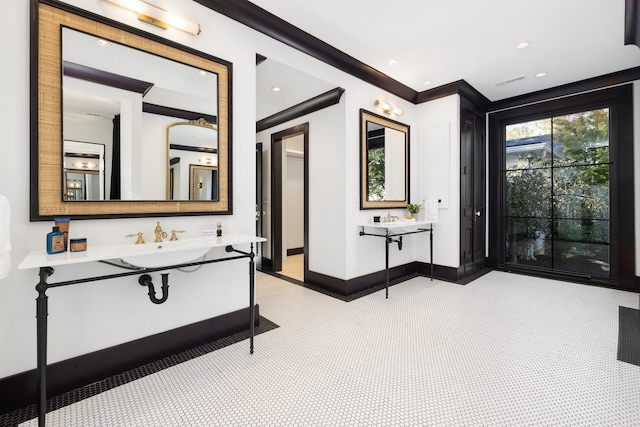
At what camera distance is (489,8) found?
96.2 inches

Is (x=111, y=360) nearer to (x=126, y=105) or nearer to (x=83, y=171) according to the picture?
(x=83, y=171)

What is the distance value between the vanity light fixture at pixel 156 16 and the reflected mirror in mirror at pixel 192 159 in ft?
2.16

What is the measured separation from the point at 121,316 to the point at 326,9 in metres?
2.84

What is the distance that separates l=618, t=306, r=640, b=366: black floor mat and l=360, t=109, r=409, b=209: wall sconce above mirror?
250cm

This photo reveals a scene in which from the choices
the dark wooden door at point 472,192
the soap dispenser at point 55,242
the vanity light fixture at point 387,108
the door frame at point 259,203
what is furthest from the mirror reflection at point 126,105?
the dark wooden door at point 472,192

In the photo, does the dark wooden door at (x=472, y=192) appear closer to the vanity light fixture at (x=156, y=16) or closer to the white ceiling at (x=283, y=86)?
the white ceiling at (x=283, y=86)

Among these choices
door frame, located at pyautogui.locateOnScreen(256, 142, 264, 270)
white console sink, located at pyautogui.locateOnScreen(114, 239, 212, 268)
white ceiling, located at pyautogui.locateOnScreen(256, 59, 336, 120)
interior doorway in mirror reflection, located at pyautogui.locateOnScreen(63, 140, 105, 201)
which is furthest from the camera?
door frame, located at pyautogui.locateOnScreen(256, 142, 264, 270)

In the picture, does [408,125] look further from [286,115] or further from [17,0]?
[17,0]

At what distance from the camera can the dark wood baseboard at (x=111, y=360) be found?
1556mm

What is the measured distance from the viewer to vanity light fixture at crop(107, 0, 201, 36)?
190 cm

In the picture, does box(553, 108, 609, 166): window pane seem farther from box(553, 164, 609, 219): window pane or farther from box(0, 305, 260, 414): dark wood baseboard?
box(0, 305, 260, 414): dark wood baseboard

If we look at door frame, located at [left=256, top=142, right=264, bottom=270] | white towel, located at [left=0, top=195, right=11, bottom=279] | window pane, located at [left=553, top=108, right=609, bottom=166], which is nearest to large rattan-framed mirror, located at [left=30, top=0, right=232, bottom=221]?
white towel, located at [left=0, top=195, right=11, bottom=279]

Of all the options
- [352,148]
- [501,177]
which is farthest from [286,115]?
[501,177]

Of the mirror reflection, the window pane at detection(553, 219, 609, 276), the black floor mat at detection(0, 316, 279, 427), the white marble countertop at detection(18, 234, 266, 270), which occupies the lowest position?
the black floor mat at detection(0, 316, 279, 427)
